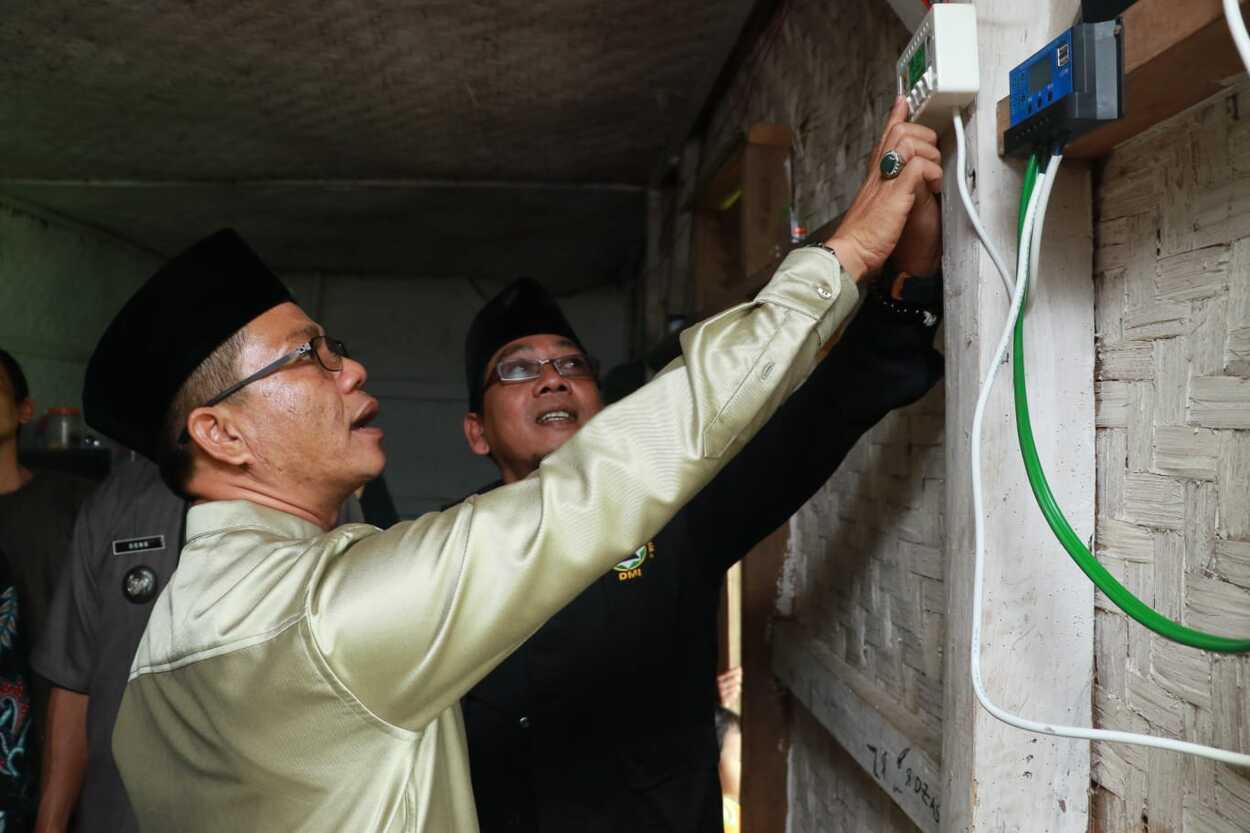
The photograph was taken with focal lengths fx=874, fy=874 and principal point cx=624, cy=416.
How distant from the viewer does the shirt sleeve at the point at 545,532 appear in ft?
2.76

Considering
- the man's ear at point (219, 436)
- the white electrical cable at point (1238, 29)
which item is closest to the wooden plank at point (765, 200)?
the man's ear at point (219, 436)

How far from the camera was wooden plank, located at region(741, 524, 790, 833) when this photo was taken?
1.87 metres

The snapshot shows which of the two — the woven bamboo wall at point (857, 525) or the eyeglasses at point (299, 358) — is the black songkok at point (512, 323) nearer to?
the woven bamboo wall at point (857, 525)

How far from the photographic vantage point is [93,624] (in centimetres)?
183

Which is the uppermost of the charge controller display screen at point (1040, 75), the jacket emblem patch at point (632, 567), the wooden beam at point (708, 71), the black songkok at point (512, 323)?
the wooden beam at point (708, 71)

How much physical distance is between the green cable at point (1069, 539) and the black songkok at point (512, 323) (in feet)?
4.11

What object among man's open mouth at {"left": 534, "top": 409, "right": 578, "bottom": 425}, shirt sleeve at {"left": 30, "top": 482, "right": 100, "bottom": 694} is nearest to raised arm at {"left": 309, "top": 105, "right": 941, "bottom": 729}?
man's open mouth at {"left": 534, "top": 409, "right": 578, "bottom": 425}

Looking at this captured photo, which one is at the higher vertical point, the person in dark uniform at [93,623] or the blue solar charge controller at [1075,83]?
the blue solar charge controller at [1075,83]

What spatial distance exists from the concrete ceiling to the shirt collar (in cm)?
137

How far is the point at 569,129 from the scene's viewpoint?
2793mm

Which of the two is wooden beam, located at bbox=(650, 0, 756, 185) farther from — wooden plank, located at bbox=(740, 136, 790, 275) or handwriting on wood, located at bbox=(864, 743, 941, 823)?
handwriting on wood, located at bbox=(864, 743, 941, 823)

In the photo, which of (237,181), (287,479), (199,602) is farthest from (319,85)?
(199,602)

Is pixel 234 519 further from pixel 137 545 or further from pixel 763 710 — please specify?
pixel 763 710

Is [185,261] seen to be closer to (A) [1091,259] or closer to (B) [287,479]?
(B) [287,479]
